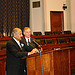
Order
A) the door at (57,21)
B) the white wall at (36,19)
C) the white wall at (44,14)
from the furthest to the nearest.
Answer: the door at (57,21), the white wall at (36,19), the white wall at (44,14)

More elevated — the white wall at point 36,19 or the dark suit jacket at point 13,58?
the white wall at point 36,19

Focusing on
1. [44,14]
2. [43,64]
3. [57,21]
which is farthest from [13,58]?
[57,21]

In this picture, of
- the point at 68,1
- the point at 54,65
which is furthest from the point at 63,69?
the point at 68,1

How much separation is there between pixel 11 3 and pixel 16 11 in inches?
23.9

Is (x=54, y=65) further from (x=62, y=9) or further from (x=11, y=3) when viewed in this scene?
(x=62, y=9)

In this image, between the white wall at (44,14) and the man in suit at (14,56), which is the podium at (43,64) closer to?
the man in suit at (14,56)

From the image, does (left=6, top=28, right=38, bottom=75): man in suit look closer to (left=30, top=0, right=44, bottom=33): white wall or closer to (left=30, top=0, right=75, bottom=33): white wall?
(left=30, top=0, right=75, bottom=33): white wall

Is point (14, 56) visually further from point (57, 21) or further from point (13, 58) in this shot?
point (57, 21)

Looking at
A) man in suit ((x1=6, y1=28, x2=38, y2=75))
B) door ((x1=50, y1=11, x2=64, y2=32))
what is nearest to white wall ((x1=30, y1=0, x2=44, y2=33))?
door ((x1=50, y1=11, x2=64, y2=32))

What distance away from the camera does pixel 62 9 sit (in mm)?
11148

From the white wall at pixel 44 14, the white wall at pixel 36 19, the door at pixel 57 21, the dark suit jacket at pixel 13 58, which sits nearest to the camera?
the dark suit jacket at pixel 13 58

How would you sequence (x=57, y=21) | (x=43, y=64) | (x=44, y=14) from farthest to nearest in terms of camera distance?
→ (x=57, y=21)
(x=44, y=14)
(x=43, y=64)

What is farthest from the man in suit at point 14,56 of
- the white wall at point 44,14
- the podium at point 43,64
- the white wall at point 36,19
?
the white wall at point 36,19

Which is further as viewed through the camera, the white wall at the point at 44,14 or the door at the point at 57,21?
the door at the point at 57,21
